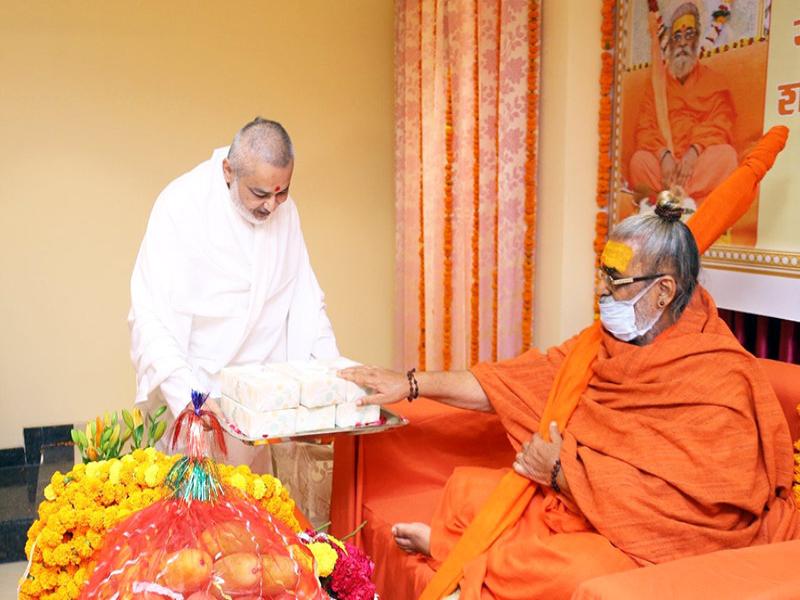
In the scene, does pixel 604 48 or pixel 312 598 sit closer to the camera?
pixel 312 598

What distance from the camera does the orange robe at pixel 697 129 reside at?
9.73 feet

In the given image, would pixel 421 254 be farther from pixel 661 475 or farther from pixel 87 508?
pixel 87 508

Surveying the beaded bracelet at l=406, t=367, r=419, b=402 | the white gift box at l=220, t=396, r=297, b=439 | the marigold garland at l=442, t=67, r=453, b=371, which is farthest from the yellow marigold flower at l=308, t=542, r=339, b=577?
the marigold garland at l=442, t=67, r=453, b=371

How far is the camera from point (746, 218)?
291 cm

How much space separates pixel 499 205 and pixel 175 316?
1718 millimetres

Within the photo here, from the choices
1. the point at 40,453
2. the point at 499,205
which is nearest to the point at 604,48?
the point at 499,205

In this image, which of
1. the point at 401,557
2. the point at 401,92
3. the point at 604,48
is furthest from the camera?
the point at 401,92

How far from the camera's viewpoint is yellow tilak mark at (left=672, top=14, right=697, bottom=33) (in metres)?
3.06

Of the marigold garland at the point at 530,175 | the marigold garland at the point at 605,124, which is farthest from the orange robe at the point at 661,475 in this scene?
the marigold garland at the point at 530,175

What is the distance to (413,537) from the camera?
2.50 meters

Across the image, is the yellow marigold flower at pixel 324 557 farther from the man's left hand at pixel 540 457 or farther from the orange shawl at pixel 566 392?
the man's left hand at pixel 540 457

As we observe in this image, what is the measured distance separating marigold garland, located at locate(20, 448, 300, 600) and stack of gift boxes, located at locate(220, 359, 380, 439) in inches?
14.9

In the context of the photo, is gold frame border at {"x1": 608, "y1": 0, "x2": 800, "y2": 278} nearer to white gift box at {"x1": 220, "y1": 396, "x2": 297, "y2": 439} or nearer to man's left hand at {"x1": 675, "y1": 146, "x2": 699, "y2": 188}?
man's left hand at {"x1": 675, "y1": 146, "x2": 699, "y2": 188}

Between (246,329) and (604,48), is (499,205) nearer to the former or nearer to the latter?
(604,48)
